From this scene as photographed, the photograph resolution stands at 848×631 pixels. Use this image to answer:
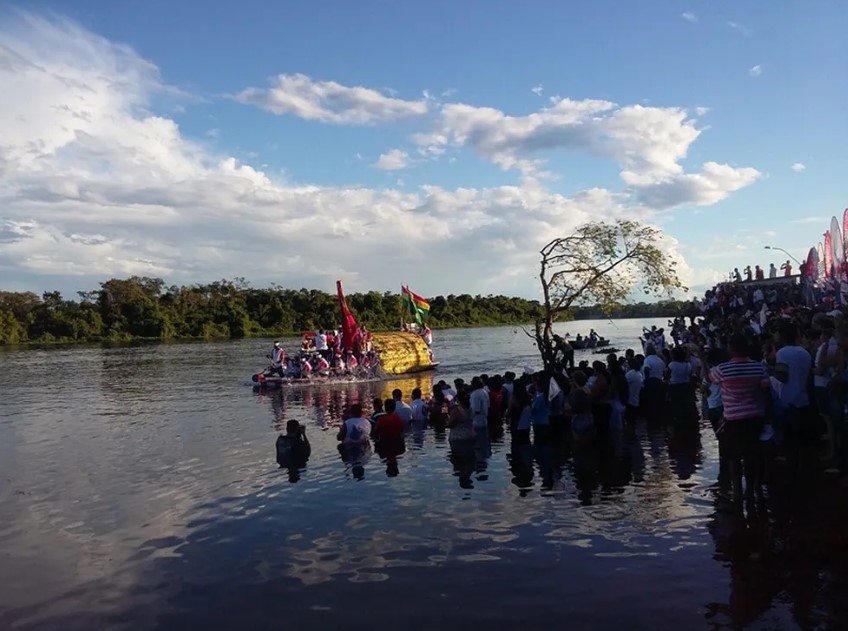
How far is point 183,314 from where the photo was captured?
104 meters

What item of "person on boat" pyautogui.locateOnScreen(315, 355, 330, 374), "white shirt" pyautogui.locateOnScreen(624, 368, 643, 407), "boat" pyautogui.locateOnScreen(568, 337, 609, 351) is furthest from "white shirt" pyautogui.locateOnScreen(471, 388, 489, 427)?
"boat" pyautogui.locateOnScreen(568, 337, 609, 351)

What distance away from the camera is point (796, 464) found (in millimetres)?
9031

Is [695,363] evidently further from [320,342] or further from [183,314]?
[183,314]

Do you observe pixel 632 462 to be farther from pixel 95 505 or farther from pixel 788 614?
pixel 95 505

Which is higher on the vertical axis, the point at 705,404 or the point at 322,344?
the point at 322,344

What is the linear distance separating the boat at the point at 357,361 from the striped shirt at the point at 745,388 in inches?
1021

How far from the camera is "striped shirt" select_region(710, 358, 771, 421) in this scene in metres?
7.72

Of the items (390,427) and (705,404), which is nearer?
(390,427)

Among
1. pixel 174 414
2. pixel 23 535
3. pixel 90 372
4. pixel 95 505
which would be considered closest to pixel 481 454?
pixel 95 505

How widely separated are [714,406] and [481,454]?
4.36m

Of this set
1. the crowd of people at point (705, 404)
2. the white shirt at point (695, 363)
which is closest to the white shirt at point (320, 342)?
the crowd of people at point (705, 404)

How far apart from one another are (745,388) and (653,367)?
907 centimetres

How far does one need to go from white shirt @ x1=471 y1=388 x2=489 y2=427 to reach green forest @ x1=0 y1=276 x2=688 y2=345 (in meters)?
75.0

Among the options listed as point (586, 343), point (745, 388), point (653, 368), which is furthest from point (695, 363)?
point (586, 343)
